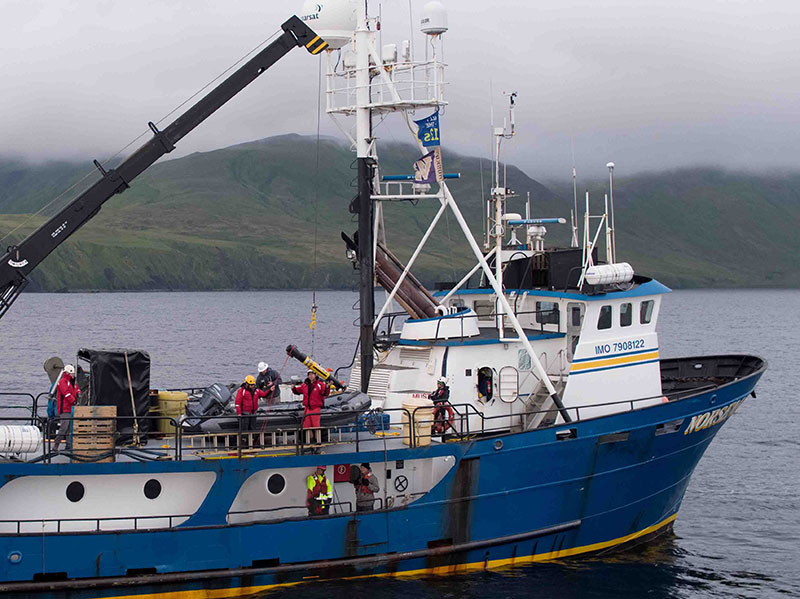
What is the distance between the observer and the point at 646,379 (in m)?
22.2

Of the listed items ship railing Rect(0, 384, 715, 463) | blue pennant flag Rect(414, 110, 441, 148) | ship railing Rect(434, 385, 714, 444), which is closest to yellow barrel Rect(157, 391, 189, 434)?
ship railing Rect(0, 384, 715, 463)

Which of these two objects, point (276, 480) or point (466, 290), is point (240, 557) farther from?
point (466, 290)

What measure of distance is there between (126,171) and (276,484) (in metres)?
6.83

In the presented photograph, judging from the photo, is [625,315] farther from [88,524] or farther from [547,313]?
[88,524]

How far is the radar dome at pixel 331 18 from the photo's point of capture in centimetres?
2130

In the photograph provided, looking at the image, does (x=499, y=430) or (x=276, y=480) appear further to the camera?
(x=499, y=430)

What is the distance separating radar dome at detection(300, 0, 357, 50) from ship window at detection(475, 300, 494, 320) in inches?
271

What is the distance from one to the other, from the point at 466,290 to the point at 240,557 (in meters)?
8.82

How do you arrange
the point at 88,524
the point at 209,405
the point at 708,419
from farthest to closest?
1. the point at 708,419
2. the point at 209,405
3. the point at 88,524

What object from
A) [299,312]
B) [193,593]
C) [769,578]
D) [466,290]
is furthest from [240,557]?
[299,312]

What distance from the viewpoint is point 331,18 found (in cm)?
2131

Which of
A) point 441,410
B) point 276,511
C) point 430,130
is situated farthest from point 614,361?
point 276,511

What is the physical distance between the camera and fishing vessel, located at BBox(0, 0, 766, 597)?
17641 millimetres

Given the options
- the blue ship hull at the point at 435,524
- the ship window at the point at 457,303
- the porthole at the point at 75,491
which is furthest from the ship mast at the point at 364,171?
the porthole at the point at 75,491
